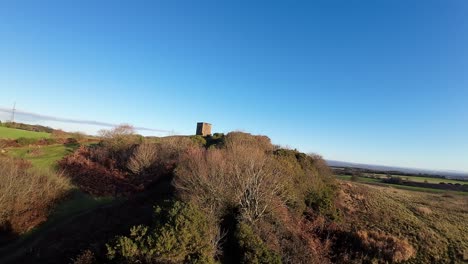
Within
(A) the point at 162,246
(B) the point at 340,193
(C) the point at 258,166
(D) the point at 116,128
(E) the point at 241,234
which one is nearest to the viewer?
(A) the point at 162,246

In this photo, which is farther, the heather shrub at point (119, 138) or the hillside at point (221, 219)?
the heather shrub at point (119, 138)

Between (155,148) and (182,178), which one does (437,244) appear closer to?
(182,178)

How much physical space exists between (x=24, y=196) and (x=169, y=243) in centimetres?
1854

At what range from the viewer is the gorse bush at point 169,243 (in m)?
12.3

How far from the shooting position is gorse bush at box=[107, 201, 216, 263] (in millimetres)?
12320

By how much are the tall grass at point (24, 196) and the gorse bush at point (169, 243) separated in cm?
1430

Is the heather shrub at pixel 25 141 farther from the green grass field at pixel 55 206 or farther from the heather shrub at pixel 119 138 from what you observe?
the heather shrub at pixel 119 138

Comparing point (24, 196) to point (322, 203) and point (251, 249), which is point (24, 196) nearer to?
point (251, 249)

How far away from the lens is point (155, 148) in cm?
3981

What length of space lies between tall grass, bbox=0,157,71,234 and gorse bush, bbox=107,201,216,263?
1430 centimetres

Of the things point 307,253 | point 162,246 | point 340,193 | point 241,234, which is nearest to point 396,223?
point 340,193

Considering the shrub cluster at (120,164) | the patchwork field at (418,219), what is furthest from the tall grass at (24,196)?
the patchwork field at (418,219)

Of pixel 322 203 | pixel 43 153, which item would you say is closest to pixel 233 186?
pixel 322 203

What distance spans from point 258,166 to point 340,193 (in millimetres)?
18527
